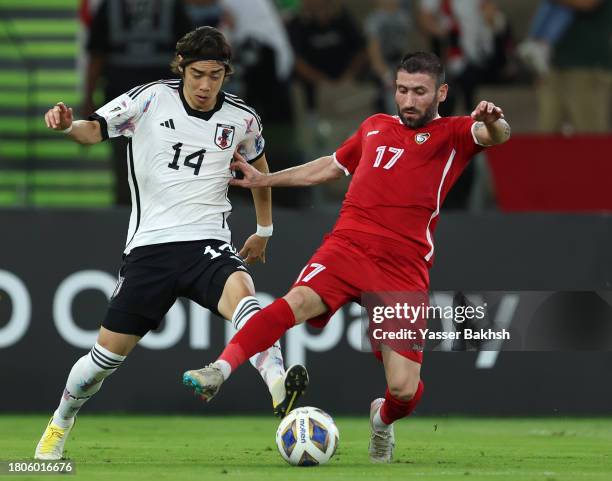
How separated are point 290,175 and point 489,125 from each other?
1.33 metres

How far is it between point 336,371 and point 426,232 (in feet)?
13.7

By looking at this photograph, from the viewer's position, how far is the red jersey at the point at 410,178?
8.45 m

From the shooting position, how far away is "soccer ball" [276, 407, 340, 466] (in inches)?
318

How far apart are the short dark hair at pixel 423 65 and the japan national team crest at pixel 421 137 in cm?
30

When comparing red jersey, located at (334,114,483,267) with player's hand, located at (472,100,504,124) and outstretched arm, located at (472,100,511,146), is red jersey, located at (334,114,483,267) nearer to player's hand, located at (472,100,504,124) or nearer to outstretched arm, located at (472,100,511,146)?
outstretched arm, located at (472,100,511,146)

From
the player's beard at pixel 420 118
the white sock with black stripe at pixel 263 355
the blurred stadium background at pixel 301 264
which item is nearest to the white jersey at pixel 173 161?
the white sock with black stripe at pixel 263 355

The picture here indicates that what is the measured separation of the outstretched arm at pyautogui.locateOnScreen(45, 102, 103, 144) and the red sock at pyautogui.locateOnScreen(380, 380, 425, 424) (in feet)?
7.55

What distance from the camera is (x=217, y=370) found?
752 centimetres

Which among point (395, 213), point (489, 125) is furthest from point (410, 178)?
point (489, 125)

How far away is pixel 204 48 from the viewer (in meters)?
8.48

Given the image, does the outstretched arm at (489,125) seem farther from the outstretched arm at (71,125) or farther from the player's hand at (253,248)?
the outstretched arm at (71,125)

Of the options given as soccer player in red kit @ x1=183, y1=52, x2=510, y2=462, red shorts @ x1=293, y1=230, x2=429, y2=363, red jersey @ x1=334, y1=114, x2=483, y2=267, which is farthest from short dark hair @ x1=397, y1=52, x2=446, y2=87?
red shorts @ x1=293, y1=230, x2=429, y2=363

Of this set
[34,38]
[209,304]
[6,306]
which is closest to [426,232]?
[209,304]

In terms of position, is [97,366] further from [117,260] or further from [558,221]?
[558,221]
